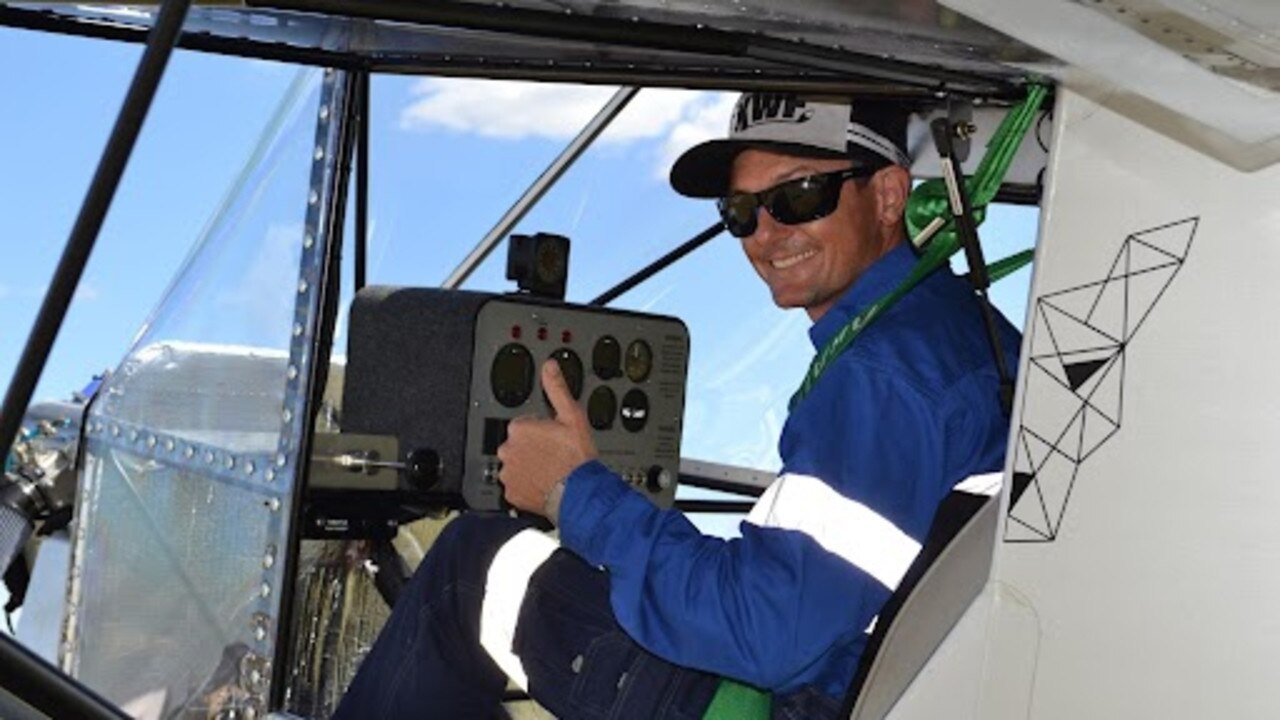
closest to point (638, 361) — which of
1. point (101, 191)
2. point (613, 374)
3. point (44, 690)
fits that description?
point (613, 374)

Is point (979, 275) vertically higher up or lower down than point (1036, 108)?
lower down

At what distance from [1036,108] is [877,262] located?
49cm

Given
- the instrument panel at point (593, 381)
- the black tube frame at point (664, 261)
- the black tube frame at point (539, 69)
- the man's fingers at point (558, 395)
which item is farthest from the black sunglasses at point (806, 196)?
the black tube frame at point (664, 261)

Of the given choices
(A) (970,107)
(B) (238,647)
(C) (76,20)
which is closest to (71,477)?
(B) (238,647)

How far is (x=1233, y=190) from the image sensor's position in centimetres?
203

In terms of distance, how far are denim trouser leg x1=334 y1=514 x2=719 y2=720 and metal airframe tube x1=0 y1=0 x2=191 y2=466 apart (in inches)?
56.8

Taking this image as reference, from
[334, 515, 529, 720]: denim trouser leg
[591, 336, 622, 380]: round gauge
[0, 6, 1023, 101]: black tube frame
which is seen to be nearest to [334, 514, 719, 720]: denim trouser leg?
[334, 515, 529, 720]: denim trouser leg

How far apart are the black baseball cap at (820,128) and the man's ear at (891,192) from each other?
0.02 m

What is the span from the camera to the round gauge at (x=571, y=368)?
341 centimetres

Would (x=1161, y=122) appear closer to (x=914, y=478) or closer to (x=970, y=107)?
(x=914, y=478)

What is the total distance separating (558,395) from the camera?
118 inches

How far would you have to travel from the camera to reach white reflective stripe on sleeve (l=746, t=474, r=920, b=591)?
8.09 ft

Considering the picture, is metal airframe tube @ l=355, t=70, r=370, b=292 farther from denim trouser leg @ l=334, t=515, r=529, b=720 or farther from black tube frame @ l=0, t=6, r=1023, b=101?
denim trouser leg @ l=334, t=515, r=529, b=720

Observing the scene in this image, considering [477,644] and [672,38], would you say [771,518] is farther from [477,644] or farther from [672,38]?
[477,644]
